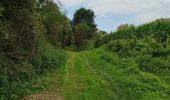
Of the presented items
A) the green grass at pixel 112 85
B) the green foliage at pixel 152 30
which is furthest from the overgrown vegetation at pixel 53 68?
the green foliage at pixel 152 30

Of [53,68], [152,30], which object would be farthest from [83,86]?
[152,30]

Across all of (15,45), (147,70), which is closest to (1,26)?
(15,45)

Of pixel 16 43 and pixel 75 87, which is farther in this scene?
pixel 75 87

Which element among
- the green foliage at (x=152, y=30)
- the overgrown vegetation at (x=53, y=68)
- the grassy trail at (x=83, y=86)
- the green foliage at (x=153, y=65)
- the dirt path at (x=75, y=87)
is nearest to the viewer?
the overgrown vegetation at (x=53, y=68)

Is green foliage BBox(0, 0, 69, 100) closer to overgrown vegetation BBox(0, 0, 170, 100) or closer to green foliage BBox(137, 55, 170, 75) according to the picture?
overgrown vegetation BBox(0, 0, 170, 100)

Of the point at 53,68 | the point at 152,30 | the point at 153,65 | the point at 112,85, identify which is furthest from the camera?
the point at 152,30

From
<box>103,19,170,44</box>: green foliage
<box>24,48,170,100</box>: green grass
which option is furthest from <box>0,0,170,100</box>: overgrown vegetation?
<box>103,19,170,44</box>: green foliage

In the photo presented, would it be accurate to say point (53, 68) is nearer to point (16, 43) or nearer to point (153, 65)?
point (153, 65)

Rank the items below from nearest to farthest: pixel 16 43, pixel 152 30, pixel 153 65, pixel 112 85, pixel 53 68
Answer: pixel 16 43 < pixel 112 85 < pixel 153 65 < pixel 53 68 < pixel 152 30

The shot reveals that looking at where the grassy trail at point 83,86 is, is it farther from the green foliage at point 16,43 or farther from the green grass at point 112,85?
the green foliage at point 16,43

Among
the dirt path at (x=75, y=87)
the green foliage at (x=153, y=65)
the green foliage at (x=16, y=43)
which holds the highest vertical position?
the green foliage at (x=16, y=43)

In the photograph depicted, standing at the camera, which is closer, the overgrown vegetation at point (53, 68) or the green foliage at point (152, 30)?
the overgrown vegetation at point (53, 68)

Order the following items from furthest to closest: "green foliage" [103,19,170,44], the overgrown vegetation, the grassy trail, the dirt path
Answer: "green foliage" [103,19,170,44] → the grassy trail → the dirt path → the overgrown vegetation

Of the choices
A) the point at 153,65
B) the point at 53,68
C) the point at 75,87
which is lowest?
the point at 75,87
